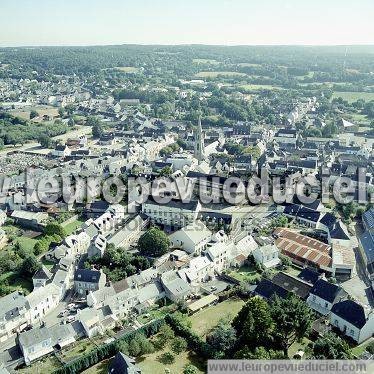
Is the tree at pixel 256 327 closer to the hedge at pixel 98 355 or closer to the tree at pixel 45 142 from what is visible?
the hedge at pixel 98 355

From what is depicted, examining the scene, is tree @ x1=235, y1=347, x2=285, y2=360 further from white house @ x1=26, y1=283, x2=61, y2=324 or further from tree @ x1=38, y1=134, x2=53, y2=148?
tree @ x1=38, y1=134, x2=53, y2=148

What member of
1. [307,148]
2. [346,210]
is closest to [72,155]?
[307,148]

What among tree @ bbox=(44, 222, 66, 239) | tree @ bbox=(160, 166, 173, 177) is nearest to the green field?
tree @ bbox=(44, 222, 66, 239)

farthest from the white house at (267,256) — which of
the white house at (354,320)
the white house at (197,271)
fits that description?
the white house at (354,320)

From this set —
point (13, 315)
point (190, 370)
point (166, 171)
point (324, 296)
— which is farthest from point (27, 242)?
point (324, 296)

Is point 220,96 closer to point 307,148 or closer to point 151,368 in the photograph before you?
point 307,148

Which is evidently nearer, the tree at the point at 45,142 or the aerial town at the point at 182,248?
the aerial town at the point at 182,248
